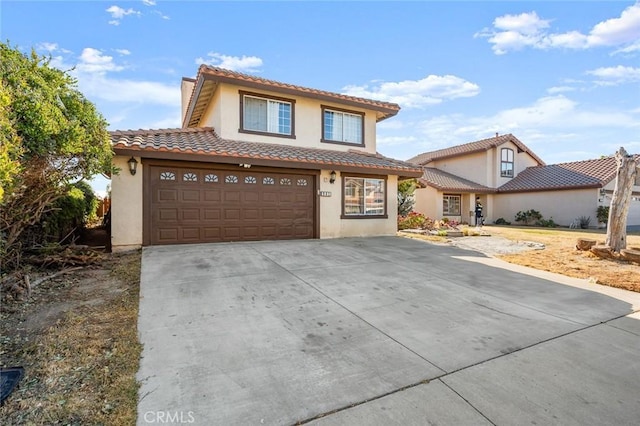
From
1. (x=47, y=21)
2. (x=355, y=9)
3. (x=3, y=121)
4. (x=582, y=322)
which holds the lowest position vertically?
(x=582, y=322)

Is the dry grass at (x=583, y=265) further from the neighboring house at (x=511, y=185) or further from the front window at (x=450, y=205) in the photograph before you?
the front window at (x=450, y=205)

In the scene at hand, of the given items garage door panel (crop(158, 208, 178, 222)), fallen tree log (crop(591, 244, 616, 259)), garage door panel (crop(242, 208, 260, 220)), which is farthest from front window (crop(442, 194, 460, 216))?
garage door panel (crop(158, 208, 178, 222))

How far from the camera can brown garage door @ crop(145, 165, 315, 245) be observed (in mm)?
8606

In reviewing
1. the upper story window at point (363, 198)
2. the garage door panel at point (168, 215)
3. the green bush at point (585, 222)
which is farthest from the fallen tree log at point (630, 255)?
the green bush at point (585, 222)

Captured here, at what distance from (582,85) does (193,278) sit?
16715mm

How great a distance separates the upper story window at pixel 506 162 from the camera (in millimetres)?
24406

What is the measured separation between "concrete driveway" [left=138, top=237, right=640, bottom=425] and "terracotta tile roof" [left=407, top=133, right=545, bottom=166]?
20236mm

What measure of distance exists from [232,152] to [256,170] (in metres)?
1.08

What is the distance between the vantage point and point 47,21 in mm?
7133

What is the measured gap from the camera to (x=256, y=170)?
974 centimetres

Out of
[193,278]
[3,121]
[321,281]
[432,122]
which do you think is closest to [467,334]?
[321,281]

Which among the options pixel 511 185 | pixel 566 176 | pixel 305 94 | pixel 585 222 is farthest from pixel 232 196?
pixel 566 176

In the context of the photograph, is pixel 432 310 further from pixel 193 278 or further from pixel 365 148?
pixel 365 148

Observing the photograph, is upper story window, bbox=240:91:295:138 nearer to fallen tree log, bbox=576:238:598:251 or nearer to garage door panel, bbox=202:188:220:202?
garage door panel, bbox=202:188:220:202
